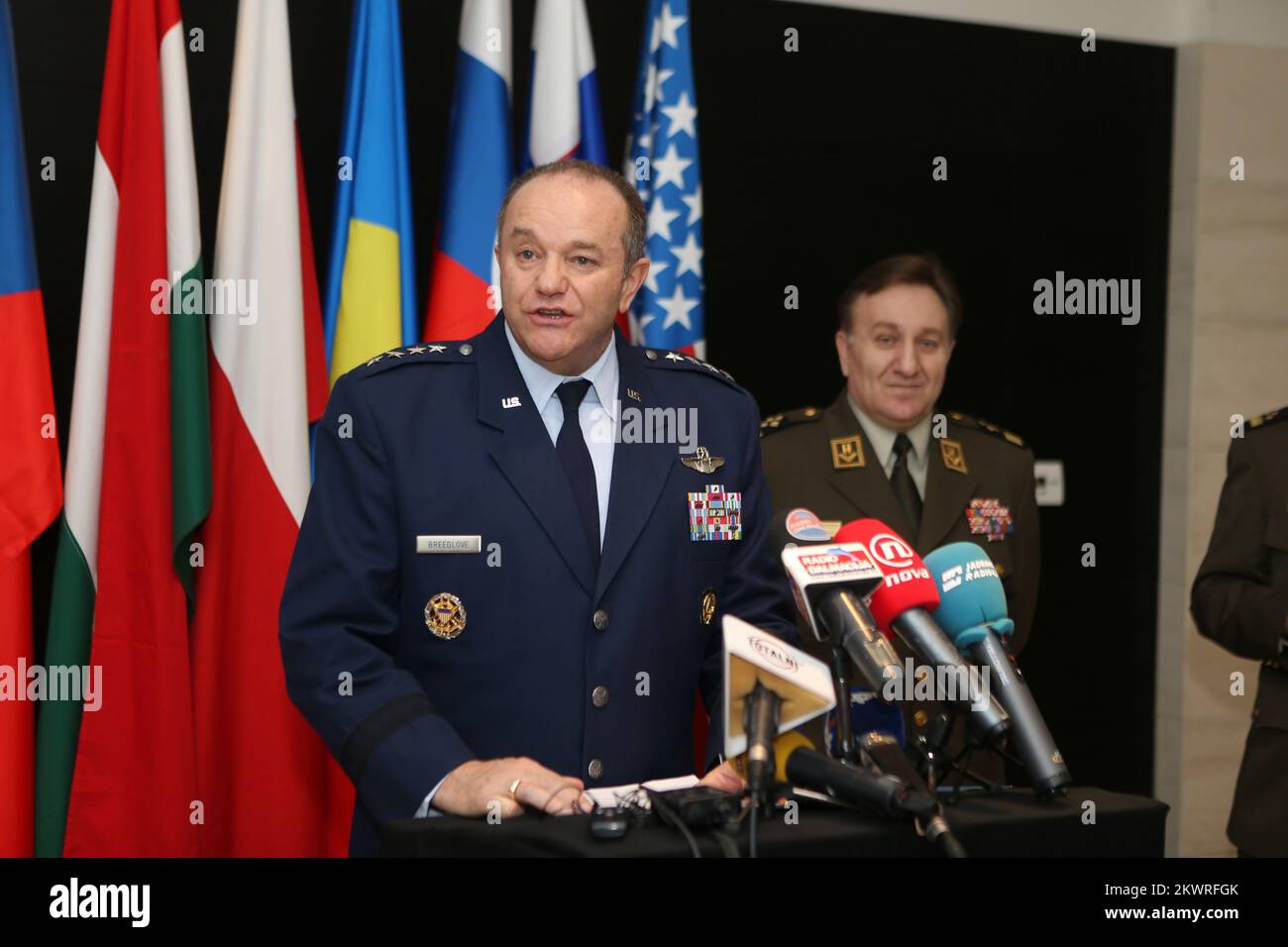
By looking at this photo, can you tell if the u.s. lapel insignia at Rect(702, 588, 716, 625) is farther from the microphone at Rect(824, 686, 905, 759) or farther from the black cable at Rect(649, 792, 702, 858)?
the black cable at Rect(649, 792, 702, 858)

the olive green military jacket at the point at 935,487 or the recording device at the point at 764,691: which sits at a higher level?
the olive green military jacket at the point at 935,487

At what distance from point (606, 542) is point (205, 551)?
131 centimetres

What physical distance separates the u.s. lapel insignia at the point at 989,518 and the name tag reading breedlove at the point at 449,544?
1487 mm

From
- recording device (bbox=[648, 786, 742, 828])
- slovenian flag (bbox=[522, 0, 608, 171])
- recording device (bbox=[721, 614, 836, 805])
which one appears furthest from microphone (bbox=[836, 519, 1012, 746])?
slovenian flag (bbox=[522, 0, 608, 171])

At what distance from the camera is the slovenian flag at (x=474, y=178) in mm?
3199

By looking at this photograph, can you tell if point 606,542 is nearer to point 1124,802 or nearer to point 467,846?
point 467,846

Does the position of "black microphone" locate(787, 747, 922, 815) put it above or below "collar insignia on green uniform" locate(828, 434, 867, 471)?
below

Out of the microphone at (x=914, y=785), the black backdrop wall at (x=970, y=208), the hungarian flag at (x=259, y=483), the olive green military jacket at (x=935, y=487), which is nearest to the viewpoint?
the microphone at (x=914, y=785)

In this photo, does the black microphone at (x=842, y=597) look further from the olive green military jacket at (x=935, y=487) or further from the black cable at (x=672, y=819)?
the olive green military jacket at (x=935, y=487)

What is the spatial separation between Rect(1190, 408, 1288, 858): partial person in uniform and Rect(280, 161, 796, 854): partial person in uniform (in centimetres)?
111

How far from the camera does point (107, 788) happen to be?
9.15ft

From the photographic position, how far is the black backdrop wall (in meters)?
3.79

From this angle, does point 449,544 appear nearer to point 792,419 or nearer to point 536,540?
point 536,540

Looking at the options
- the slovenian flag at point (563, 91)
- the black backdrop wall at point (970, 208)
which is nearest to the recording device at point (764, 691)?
the slovenian flag at point (563, 91)
